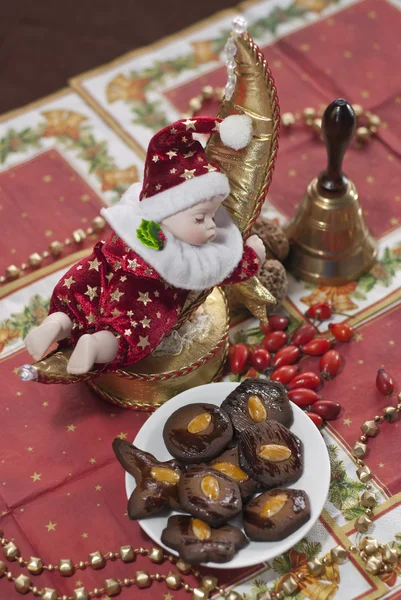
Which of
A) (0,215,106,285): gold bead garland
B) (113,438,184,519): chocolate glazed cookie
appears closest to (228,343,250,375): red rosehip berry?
(113,438,184,519): chocolate glazed cookie

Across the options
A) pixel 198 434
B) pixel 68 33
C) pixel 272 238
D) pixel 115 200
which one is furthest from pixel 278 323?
pixel 68 33

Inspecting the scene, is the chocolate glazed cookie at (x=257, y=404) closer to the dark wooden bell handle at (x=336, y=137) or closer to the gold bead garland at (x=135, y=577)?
the gold bead garland at (x=135, y=577)

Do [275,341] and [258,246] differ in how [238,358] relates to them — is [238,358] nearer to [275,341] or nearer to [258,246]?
[275,341]

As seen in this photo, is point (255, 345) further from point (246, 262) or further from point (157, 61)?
point (157, 61)

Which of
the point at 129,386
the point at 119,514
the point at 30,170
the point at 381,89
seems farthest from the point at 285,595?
the point at 381,89

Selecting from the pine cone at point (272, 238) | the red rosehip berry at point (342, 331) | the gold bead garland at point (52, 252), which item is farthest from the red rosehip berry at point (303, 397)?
the gold bead garland at point (52, 252)

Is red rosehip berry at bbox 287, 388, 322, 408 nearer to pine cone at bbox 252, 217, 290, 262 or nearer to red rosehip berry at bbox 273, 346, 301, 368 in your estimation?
red rosehip berry at bbox 273, 346, 301, 368
